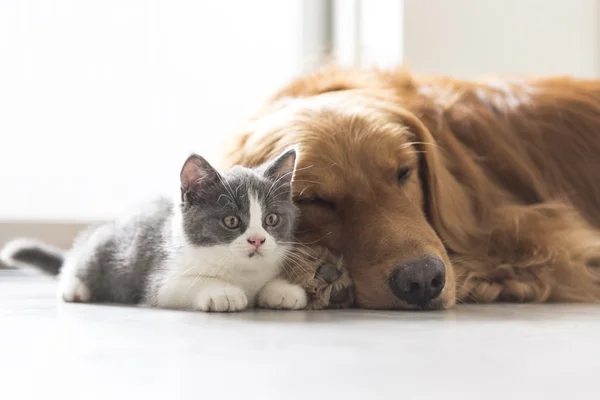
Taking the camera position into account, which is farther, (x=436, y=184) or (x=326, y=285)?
(x=436, y=184)

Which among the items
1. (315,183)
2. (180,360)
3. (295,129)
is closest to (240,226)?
(315,183)

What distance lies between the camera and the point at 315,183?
1743mm

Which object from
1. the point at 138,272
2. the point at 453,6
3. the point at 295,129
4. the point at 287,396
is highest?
the point at 453,6

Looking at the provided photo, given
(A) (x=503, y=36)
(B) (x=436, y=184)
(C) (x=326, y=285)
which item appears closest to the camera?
(C) (x=326, y=285)

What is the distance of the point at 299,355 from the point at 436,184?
0.91 metres

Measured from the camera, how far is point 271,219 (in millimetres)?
1624

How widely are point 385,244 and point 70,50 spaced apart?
181cm

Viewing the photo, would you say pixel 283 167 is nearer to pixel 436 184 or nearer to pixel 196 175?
pixel 196 175

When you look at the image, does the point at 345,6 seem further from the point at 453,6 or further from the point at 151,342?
the point at 151,342

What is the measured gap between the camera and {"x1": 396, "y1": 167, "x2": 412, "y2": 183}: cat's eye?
5.87 feet

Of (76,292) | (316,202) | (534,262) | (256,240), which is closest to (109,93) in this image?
(76,292)

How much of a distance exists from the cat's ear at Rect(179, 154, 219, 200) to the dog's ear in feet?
1.80

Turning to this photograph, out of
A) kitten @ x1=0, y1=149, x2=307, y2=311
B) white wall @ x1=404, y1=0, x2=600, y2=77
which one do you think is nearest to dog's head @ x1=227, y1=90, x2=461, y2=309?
kitten @ x1=0, y1=149, x2=307, y2=311

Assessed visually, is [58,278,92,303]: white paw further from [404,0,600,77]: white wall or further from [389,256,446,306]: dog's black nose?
[404,0,600,77]: white wall
